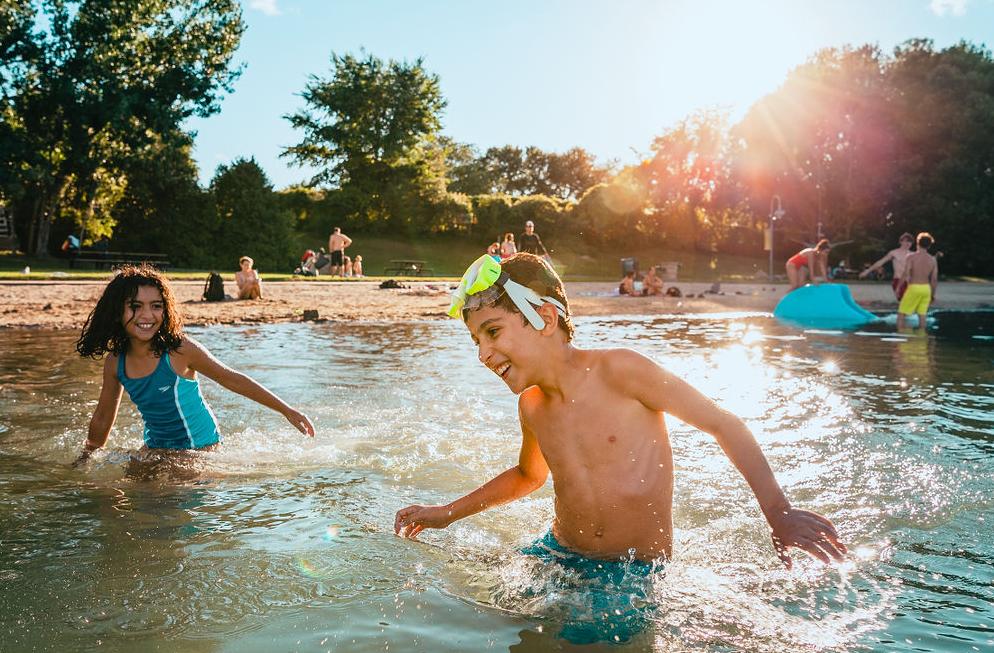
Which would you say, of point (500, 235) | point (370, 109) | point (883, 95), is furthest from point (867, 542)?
point (370, 109)

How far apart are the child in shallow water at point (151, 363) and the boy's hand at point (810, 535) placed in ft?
9.94

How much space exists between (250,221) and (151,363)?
110 feet

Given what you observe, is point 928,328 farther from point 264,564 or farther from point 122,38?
point 122,38

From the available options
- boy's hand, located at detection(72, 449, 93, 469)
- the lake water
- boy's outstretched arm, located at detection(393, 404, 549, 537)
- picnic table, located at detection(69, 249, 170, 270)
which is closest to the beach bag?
the lake water

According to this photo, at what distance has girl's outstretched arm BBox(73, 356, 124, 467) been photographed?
496 cm

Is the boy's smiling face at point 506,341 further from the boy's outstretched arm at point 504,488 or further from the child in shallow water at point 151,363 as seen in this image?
the child in shallow water at point 151,363

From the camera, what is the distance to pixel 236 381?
15.8 feet

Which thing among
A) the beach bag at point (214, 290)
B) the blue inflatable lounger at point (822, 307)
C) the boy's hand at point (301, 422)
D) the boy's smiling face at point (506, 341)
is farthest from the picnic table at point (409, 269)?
the boy's smiling face at point (506, 341)

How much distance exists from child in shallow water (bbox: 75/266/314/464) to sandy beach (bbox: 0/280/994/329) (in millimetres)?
8960

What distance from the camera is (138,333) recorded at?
15.9ft

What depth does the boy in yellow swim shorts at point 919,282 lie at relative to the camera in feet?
53.9

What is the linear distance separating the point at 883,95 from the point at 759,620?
4860cm

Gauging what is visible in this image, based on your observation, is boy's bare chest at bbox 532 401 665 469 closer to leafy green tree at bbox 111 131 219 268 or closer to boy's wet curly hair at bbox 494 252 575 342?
boy's wet curly hair at bbox 494 252 575 342

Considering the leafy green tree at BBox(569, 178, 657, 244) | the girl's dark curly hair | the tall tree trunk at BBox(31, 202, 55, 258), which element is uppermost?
the leafy green tree at BBox(569, 178, 657, 244)
